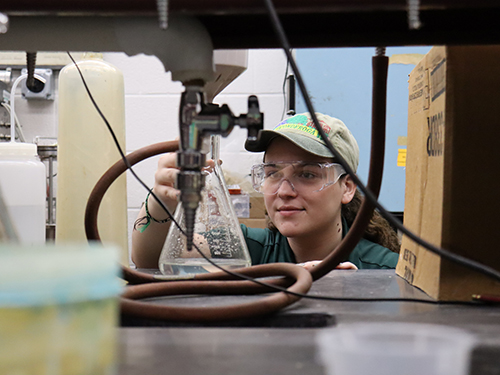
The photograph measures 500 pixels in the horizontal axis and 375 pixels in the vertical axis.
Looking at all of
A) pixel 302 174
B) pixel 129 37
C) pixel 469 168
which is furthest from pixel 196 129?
pixel 302 174

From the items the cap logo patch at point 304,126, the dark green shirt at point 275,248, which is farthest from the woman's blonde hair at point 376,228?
the cap logo patch at point 304,126

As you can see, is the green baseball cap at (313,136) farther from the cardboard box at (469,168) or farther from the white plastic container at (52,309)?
the white plastic container at (52,309)

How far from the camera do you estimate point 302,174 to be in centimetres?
136

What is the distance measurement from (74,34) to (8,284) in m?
0.33

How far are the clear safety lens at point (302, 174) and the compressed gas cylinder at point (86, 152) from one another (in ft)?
1.90

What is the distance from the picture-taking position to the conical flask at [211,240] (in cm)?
78

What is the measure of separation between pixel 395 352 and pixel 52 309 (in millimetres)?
214

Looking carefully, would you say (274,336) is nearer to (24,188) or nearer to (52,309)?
(52,309)

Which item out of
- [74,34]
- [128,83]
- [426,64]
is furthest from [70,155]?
[128,83]

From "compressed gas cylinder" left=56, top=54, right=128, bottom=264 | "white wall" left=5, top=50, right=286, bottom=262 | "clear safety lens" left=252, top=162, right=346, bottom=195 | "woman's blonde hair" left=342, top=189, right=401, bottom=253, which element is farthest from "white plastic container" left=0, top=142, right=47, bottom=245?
"white wall" left=5, top=50, right=286, bottom=262

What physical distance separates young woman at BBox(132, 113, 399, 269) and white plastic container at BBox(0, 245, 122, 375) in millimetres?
945

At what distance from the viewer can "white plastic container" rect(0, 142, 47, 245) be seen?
2.60ft

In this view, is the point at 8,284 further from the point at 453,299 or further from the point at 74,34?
the point at 453,299

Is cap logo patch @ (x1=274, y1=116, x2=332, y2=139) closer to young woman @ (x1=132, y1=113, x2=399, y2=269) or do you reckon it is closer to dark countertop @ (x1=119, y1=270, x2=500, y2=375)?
young woman @ (x1=132, y1=113, x2=399, y2=269)
